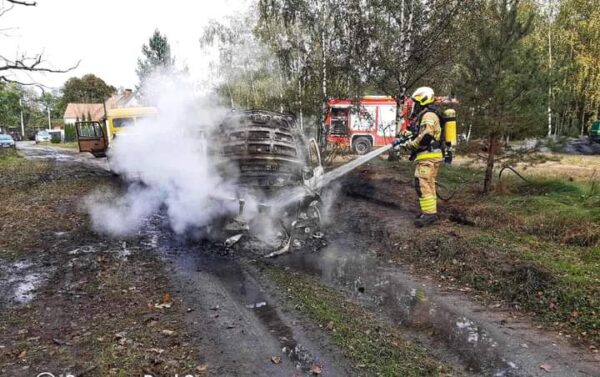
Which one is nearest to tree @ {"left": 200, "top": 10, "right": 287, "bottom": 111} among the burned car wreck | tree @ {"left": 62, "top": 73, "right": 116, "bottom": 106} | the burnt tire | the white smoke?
the burnt tire

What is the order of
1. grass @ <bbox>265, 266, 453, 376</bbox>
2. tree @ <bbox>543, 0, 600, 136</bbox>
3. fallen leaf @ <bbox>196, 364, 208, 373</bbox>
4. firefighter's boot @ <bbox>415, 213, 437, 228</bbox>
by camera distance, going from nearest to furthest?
fallen leaf @ <bbox>196, 364, 208, 373</bbox> → grass @ <bbox>265, 266, 453, 376</bbox> → firefighter's boot @ <bbox>415, 213, 437, 228</bbox> → tree @ <bbox>543, 0, 600, 136</bbox>

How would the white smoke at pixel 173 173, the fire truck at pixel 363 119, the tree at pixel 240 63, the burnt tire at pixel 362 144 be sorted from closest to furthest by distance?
the white smoke at pixel 173 173 < the fire truck at pixel 363 119 < the tree at pixel 240 63 < the burnt tire at pixel 362 144

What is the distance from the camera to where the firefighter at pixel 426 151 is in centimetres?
692

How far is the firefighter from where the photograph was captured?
692cm

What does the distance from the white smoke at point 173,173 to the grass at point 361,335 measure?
2323mm

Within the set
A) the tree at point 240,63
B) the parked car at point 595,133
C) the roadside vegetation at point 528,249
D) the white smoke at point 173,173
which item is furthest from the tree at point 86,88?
the roadside vegetation at point 528,249

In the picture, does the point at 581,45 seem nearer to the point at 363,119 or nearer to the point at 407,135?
the point at 363,119

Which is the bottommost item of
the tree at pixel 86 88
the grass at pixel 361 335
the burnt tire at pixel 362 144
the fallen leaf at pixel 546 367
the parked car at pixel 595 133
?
the fallen leaf at pixel 546 367

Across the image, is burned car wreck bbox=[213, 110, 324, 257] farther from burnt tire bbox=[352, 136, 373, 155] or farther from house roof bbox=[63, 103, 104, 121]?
house roof bbox=[63, 103, 104, 121]

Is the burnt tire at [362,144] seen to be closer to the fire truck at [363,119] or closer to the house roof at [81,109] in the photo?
the fire truck at [363,119]

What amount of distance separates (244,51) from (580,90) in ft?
67.0

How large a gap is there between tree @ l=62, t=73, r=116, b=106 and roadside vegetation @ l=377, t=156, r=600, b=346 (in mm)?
76428

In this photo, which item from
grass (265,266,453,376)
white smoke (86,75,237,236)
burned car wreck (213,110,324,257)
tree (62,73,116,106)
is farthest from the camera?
tree (62,73,116,106)

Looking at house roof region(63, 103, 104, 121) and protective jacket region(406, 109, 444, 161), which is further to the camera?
house roof region(63, 103, 104, 121)
